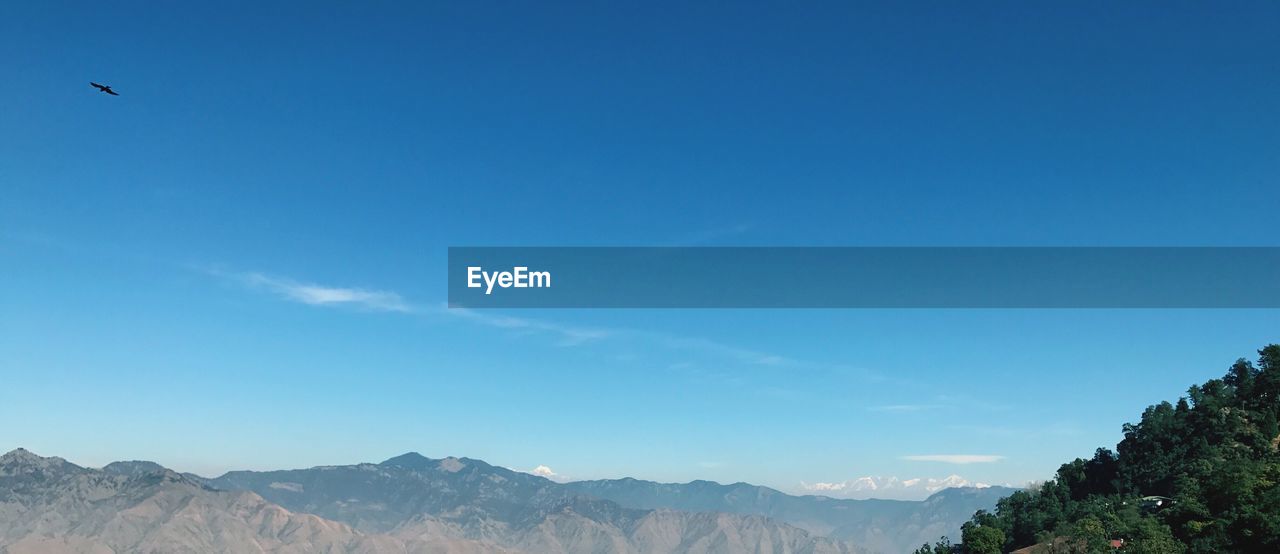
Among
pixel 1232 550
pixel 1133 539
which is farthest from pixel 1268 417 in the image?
pixel 1232 550

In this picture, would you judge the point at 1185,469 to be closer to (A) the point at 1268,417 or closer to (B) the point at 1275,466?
(A) the point at 1268,417

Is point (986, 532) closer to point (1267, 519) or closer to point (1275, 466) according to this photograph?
point (1275, 466)

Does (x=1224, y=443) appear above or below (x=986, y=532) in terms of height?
above

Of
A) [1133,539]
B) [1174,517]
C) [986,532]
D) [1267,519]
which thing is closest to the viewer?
[1267,519]

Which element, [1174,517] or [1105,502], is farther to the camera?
[1105,502]

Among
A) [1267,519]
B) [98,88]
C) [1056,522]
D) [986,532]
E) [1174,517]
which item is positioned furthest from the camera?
[1056,522]

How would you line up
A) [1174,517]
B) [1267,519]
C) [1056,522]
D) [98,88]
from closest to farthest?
[98,88]
[1267,519]
[1174,517]
[1056,522]

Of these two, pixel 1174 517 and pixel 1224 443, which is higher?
pixel 1224 443

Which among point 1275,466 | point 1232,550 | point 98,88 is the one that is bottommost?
point 1232,550

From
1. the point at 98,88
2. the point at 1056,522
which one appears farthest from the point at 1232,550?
the point at 98,88
